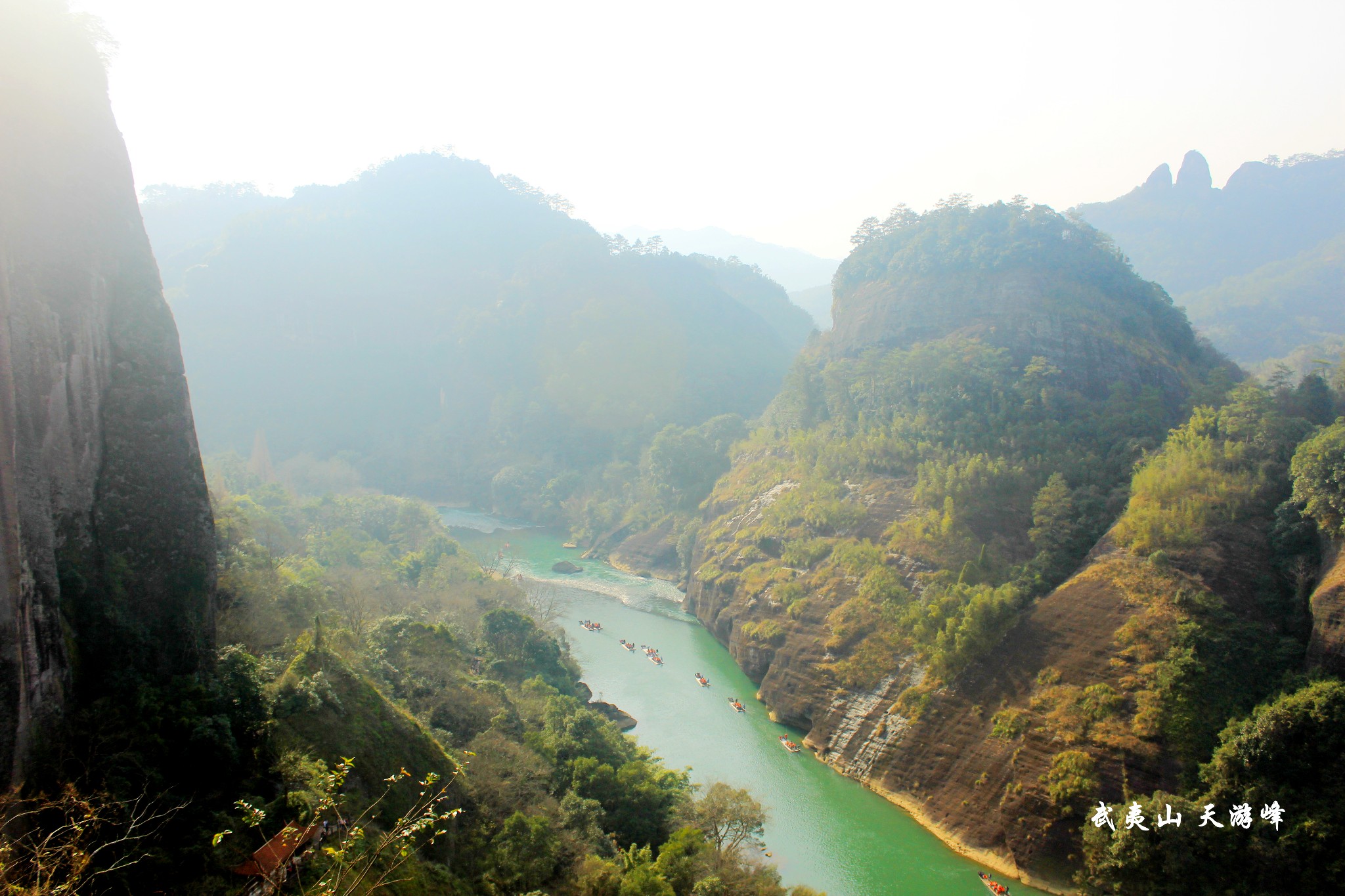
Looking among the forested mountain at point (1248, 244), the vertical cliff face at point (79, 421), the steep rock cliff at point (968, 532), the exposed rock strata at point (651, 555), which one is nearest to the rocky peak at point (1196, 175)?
the forested mountain at point (1248, 244)

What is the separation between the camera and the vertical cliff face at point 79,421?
11.8 meters

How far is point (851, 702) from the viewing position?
3244 cm

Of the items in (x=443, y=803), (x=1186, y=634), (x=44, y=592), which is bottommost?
(x=443, y=803)

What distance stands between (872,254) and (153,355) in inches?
2102

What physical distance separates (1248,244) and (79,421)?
509 feet

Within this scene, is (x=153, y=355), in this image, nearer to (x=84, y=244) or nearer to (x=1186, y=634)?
(x=84, y=244)

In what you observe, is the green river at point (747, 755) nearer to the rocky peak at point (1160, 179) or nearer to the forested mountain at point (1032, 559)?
the forested mountain at point (1032, 559)

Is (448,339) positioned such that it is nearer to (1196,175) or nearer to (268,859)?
(268,859)

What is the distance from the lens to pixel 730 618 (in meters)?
44.2

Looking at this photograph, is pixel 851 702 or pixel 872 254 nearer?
pixel 851 702

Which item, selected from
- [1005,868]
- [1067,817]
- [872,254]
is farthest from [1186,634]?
[872,254]

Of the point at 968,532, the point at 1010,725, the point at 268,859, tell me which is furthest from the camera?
the point at 968,532

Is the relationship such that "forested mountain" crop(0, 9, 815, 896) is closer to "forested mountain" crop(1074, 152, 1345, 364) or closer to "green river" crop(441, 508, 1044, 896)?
"green river" crop(441, 508, 1044, 896)

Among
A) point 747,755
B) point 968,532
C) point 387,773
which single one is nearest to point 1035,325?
point 968,532
